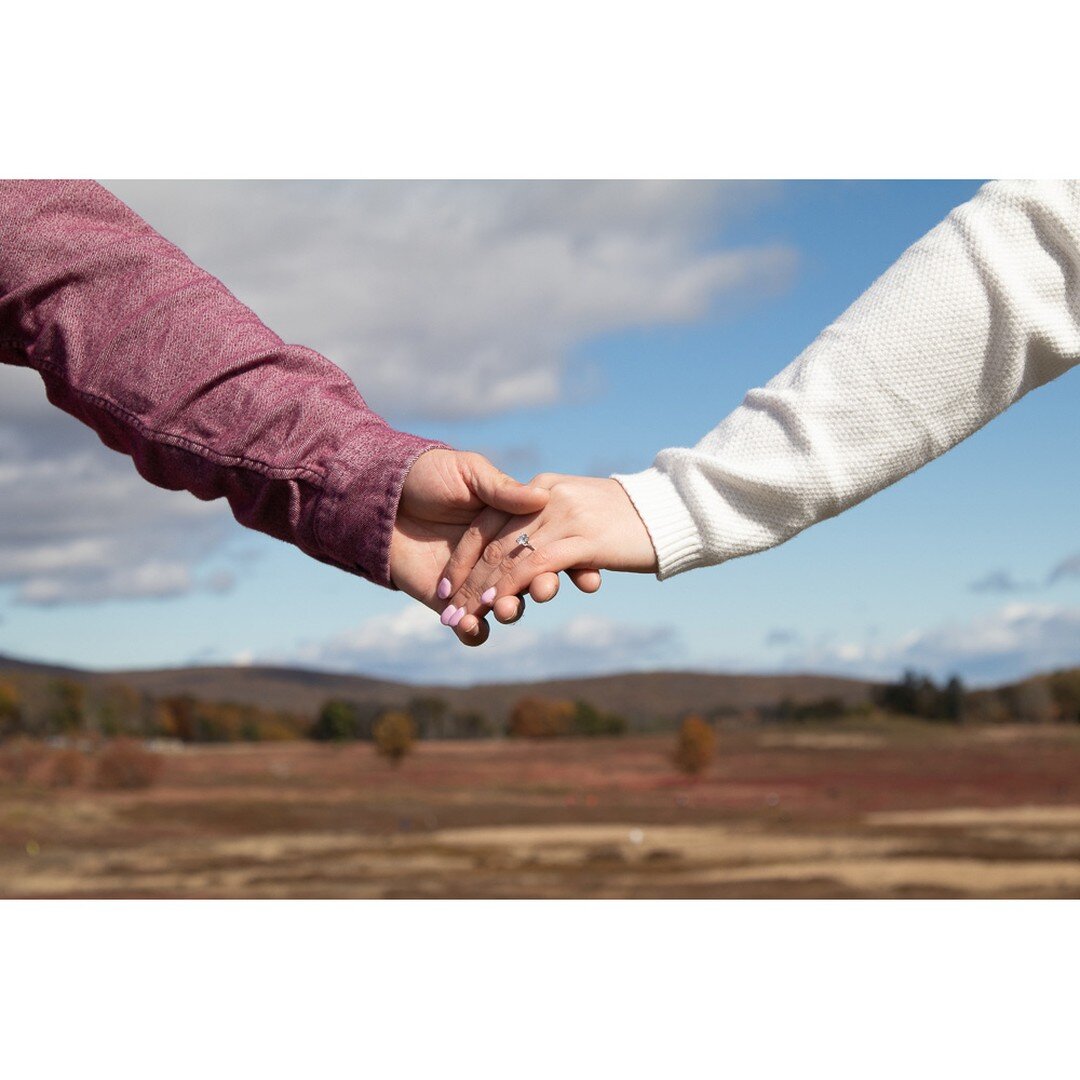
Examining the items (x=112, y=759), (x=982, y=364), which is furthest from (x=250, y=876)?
(x=982, y=364)

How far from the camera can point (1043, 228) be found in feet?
5.09

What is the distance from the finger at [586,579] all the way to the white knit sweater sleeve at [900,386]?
0.10m

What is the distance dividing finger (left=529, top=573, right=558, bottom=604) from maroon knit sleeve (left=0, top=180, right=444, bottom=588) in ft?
0.67


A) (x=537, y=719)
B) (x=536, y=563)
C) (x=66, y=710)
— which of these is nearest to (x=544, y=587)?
(x=536, y=563)

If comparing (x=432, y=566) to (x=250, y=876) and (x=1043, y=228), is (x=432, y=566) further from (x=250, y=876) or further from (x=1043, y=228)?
(x=250, y=876)

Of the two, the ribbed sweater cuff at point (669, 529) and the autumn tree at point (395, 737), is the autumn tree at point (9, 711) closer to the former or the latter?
the autumn tree at point (395, 737)

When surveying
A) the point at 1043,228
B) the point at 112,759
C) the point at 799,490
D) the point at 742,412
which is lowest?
the point at 112,759

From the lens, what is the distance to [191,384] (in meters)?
1.53

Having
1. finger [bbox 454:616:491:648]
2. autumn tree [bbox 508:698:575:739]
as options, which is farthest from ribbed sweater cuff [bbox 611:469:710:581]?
autumn tree [bbox 508:698:575:739]

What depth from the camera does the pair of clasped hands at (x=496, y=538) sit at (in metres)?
1.55

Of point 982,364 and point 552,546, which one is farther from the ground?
point 982,364

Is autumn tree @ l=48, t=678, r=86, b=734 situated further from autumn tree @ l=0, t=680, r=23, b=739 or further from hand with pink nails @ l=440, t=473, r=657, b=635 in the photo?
hand with pink nails @ l=440, t=473, r=657, b=635

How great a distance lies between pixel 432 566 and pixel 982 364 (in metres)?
0.82

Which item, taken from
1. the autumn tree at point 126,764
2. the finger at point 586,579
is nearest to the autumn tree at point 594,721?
the autumn tree at point 126,764
